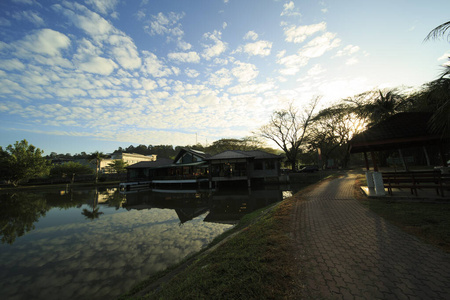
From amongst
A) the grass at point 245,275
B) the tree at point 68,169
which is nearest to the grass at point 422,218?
the grass at point 245,275

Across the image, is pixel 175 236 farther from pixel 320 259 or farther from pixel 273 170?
pixel 273 170

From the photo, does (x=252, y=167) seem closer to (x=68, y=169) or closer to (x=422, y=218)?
(x=422, y=218)

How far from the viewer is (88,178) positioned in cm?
4512

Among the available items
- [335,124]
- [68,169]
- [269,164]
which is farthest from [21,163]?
[335,124]

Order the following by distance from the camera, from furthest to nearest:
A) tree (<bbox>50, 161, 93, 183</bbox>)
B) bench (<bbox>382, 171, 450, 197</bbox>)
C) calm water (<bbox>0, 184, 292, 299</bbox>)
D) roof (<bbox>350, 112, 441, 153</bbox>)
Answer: tree (<bbox>50, 161, 93, 183</bbox>) < roof (<bbox>350, 112, 441, 153</bbox>) < bench (<bbox>382, 171, 450, 197</bbox>) < calm water (<bbox>0, 184, 292, 299</bbox>)

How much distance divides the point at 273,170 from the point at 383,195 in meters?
17.8

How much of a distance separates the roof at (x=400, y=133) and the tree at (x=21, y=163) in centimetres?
5993

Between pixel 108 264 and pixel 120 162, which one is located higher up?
pixel 120 162

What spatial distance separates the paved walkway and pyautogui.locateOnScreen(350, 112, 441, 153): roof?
479 centimetres

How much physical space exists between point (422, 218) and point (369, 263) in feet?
13.3

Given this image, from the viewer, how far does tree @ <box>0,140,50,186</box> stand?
38.0m

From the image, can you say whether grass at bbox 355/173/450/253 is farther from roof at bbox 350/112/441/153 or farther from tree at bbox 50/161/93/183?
tree at bbox 50/161/93/183

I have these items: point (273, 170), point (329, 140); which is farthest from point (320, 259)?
point (329, 140)

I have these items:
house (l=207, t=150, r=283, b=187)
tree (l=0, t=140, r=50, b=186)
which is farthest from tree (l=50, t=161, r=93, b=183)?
house (l=207, t=150, r=283, b=187)
